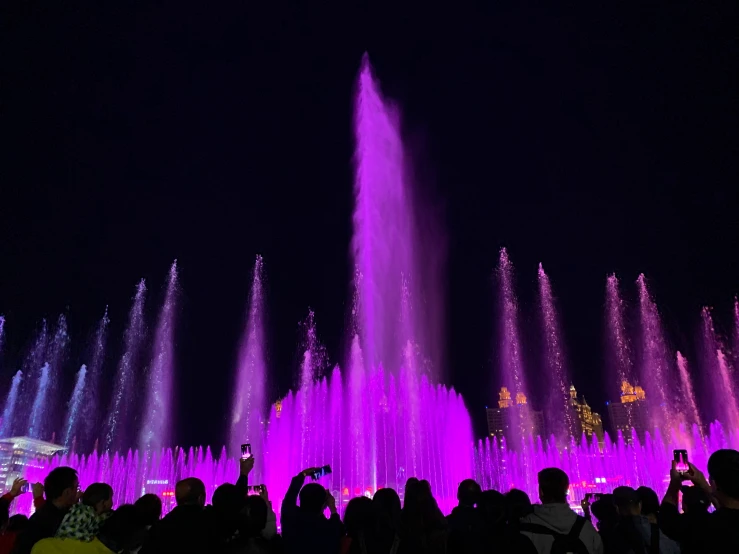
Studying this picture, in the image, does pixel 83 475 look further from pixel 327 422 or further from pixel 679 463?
pixel 679 463

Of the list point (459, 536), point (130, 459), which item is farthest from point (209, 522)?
point (130, 459)

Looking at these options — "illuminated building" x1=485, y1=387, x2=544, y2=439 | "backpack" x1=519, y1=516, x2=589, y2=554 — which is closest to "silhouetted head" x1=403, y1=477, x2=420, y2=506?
"backpack" x1=519, y1=516, x2=589, y2=554

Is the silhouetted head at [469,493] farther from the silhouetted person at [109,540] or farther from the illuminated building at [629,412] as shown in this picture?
the illuminated building at [629,412]

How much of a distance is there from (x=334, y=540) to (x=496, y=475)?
1637 inches

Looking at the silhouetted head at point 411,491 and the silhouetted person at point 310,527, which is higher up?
the silhouetted head at point 411,491

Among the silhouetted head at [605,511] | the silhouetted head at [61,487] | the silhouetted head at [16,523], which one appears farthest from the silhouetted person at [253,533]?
the silhouetted head at [605,511]

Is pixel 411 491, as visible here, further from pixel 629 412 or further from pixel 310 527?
pixel 629 412

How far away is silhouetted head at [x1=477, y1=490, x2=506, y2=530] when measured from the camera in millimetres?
4089

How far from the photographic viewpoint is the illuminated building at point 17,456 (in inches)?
1907

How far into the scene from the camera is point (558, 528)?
3512mm

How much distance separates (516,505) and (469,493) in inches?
33.9

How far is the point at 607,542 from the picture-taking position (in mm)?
4430

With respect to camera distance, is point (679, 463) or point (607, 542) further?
point (679, 463)

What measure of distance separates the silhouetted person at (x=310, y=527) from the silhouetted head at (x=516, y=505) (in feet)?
4.83
